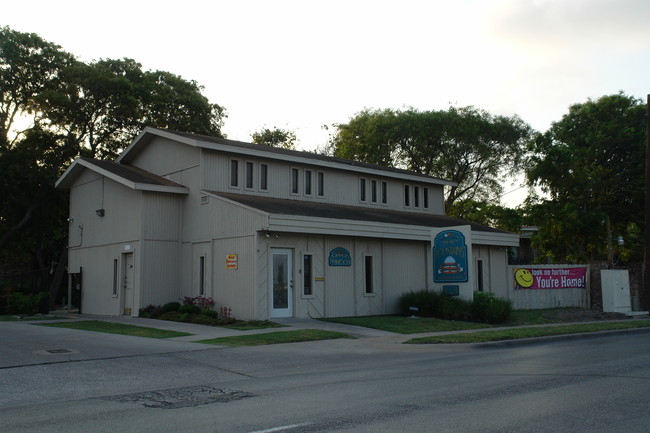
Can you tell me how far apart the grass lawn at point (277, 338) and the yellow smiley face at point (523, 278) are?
13.3 meters

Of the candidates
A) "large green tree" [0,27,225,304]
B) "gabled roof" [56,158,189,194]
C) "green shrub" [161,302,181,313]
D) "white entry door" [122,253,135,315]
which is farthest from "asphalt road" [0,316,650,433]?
"large green tree" [0,27,225,304]

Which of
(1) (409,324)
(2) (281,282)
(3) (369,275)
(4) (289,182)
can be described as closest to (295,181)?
(4) (289,182)

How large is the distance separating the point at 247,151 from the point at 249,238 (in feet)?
16.5

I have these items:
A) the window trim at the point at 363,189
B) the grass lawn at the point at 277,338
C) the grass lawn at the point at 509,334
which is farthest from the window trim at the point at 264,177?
the grass lawn at the point at 509,334

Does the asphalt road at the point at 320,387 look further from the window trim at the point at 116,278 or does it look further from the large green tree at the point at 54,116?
the large green tree at the point at 54,116

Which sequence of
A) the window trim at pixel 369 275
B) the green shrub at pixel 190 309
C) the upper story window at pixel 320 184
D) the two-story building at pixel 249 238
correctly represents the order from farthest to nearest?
1. the upper story window at pixel 320 184
2. the window trim at pixel 369 275
3. the green shrub at pixel 190 309
4. the two-story building at pixel 249 238

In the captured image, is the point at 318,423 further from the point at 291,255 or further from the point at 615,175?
the point at 615,175

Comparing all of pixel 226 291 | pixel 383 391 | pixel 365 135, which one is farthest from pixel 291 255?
pixel 365 135

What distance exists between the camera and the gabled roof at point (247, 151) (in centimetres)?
2467

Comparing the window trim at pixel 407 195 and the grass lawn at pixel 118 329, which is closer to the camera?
the grass lawn at pixel 118 329

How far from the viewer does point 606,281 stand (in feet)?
93.0

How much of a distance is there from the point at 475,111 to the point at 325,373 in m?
42.8

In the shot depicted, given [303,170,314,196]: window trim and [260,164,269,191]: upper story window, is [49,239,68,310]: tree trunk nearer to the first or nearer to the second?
[260,164,269,191]: upper story window

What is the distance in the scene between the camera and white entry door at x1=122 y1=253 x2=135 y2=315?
24.6m
